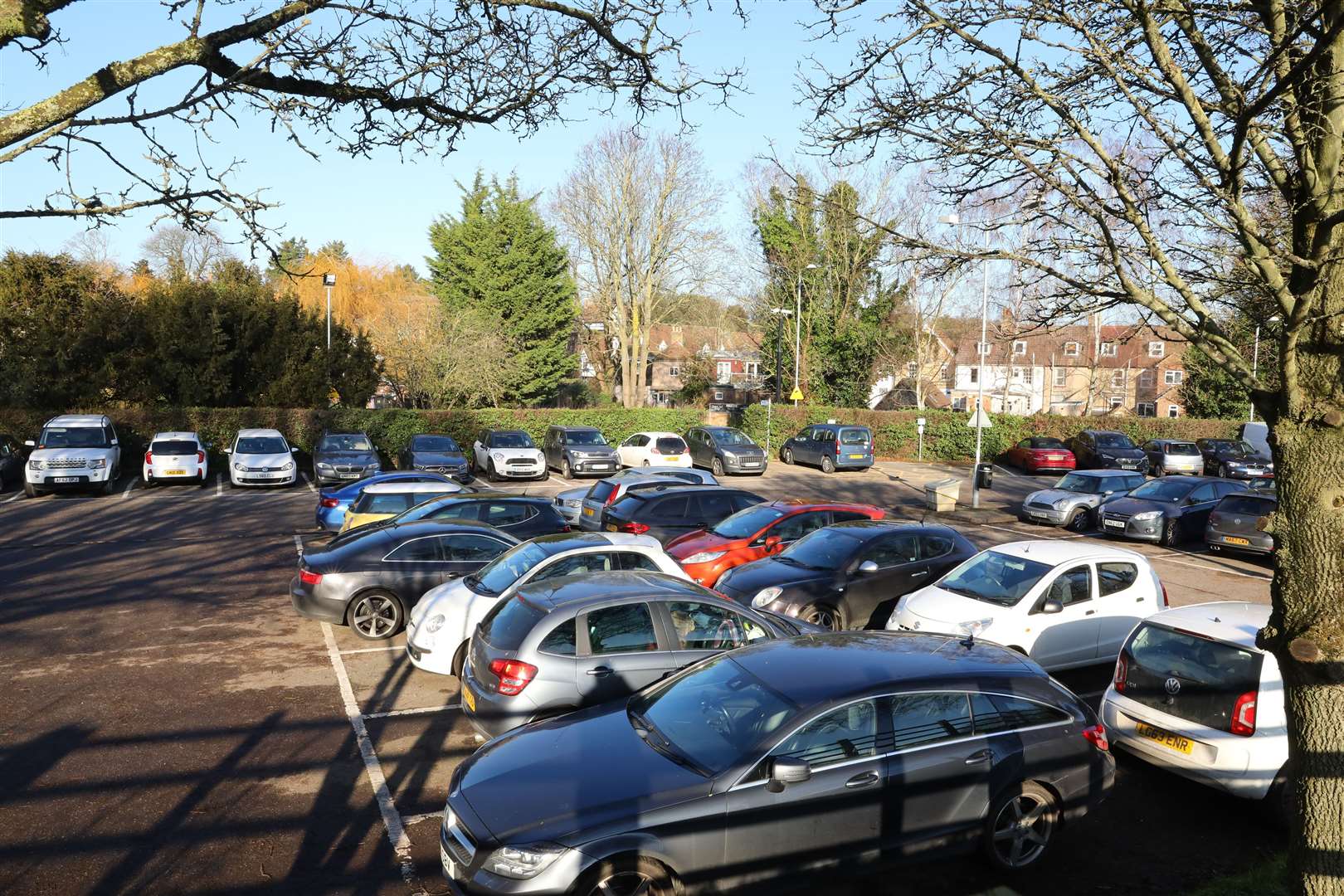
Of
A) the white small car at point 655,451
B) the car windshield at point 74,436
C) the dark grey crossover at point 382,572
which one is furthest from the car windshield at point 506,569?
the white small car at point 655,451

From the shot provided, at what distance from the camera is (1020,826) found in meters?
5.95

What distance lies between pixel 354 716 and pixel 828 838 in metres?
4.98

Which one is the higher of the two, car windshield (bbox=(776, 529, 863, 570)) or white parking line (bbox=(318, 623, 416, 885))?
car windshield (bbox=(776, 529, 863, 570))

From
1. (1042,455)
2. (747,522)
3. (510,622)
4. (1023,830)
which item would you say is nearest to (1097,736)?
(1023,830)

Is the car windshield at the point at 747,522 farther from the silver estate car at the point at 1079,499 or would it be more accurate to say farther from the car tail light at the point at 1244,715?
the silver estate car at the point at 1079,499

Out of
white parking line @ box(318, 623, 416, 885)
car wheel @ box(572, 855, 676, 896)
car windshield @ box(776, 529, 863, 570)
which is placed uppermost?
car windshield @ box(776, 529, 863, 570)

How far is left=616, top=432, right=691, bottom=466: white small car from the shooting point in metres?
32.3

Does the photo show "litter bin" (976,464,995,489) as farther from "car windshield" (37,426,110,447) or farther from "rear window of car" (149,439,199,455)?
"car windshield" (37,426,110,447)

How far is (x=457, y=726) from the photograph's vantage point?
27.7 feet

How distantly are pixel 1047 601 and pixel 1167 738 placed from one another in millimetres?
2845

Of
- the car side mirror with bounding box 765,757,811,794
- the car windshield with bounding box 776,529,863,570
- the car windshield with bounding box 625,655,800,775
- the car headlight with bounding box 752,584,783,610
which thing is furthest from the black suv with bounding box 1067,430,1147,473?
the car side mirror with bounding box 765,757,811,794

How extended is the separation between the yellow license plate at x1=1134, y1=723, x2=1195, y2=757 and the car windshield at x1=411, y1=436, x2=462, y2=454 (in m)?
23.5

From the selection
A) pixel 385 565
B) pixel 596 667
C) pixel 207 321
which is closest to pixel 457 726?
pixel 596 667

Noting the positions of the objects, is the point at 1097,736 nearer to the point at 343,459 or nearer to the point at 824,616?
the point at 824,616
